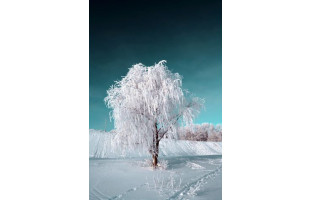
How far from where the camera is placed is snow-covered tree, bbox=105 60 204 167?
3857 millimetres

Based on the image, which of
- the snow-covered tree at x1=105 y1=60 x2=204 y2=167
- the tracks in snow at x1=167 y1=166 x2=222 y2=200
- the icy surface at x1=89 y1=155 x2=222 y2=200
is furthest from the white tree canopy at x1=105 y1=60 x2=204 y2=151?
the tracks in snow at x1=167 y1=166 x2=222 y2=200

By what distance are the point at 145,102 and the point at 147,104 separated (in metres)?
0.18

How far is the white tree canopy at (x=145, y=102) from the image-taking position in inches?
152

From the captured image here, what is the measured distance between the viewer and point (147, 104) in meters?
3.83

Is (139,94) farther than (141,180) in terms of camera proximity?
Yes

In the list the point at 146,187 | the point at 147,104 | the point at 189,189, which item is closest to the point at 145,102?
the point at 147,104

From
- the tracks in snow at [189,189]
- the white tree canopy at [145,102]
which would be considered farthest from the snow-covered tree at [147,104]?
the tracks in snow at [189,189]
